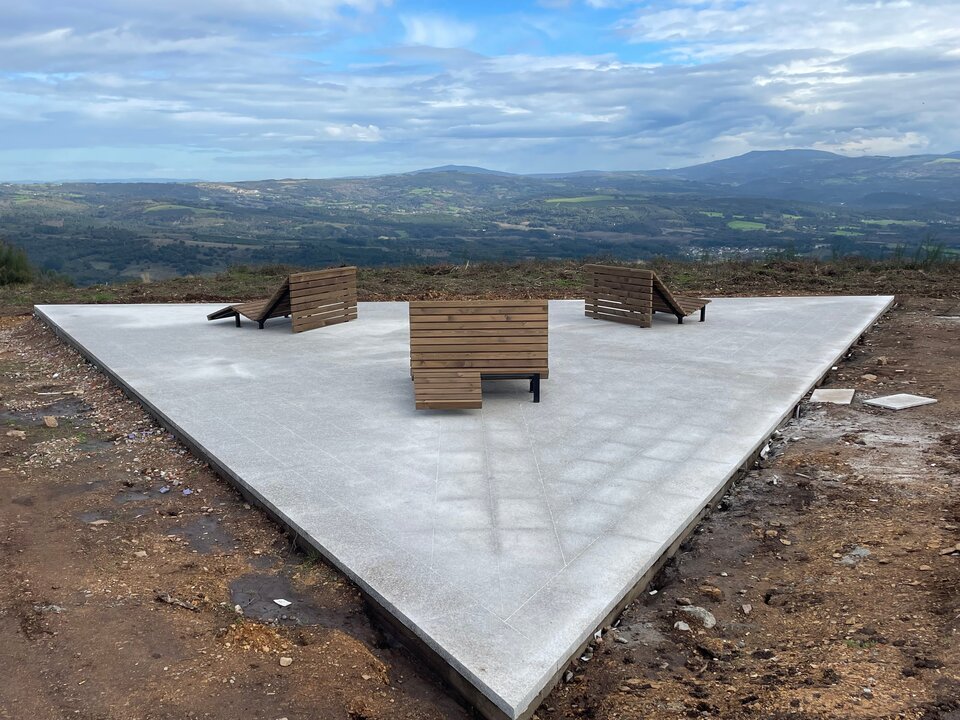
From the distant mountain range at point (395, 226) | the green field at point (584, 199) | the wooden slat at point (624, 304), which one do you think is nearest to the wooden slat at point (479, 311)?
the wooden slat at point (624, 304)

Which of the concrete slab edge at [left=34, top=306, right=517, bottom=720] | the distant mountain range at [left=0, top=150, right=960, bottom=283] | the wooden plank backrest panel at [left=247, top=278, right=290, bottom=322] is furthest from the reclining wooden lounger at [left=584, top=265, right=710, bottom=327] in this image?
the distant mountain range at [left=0, top=150, right=960, bottom=283]

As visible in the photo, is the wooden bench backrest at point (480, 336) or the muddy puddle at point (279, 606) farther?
the wooden bench backrest at point (480, 336)

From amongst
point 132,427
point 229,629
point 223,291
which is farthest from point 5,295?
point 229,629

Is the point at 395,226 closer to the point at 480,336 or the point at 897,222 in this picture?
the point at 897,222

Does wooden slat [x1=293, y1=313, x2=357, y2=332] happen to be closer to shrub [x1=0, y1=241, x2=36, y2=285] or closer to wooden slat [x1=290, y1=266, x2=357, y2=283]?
wooden slat [x1=290, y1=266, x2=357, y2=283]

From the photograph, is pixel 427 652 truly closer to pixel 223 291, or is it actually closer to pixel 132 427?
pixel 132 427

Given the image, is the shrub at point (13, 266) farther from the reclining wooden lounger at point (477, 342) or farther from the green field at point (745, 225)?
the green field at point (745, 225)
